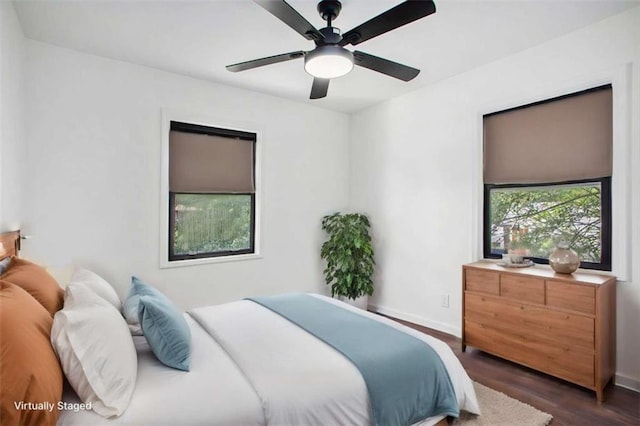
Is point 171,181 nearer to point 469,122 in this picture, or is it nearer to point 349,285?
point 349,285

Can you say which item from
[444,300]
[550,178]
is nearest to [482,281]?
[444,300]

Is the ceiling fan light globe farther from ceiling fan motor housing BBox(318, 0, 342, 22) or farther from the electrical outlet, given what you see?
the electrical outlet

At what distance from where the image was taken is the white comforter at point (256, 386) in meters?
1.27

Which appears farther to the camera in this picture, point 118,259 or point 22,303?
point 118,259

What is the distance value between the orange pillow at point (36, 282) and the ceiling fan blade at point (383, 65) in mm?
2188

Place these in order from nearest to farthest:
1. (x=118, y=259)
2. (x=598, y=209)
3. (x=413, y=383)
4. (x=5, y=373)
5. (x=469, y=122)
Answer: (x=5, y=373), (x=413, y=383), (x=598, y=209), (x=118, y=259), (x=469, y=122)

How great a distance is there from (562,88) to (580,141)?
1.51ft

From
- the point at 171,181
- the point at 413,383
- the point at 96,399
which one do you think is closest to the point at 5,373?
the point at 96,399

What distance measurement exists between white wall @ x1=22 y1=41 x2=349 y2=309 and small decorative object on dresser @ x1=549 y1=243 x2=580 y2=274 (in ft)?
8.78

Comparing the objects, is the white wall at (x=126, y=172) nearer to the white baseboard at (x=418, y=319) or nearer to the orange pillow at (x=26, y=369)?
the white baseboard at (x=418, y=319)

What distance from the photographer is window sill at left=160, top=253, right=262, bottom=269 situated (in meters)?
3.35

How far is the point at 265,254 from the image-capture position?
3975mm

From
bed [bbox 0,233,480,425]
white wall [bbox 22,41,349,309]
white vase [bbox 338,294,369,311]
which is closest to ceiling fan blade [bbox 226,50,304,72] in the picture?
white wall [bbox 22,41,349,309]

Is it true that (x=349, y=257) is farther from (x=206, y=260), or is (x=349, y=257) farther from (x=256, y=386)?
(x=256, y=386)
